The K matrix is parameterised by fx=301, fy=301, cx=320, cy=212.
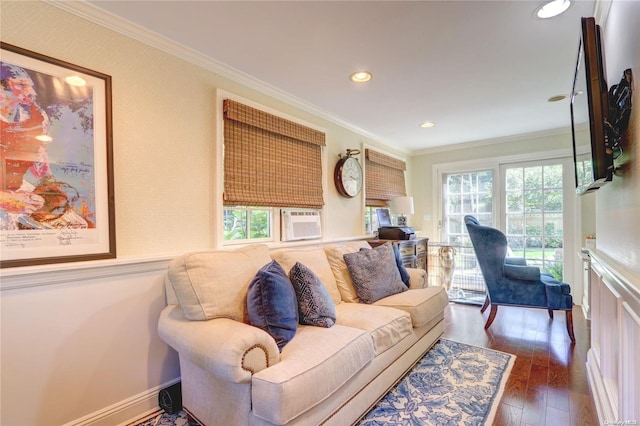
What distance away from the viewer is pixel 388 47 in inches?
81.0

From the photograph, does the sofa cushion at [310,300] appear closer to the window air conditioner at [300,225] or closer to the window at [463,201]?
the window air conditioner at [300,225]

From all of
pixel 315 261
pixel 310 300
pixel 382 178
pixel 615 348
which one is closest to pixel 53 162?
pixel 310 300

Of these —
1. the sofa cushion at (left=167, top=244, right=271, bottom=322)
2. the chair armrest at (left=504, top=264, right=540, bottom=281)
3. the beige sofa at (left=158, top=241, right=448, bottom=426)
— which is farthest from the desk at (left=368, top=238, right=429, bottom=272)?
the sofa cushion at (left=167, top=244, right=271, bottom=322)

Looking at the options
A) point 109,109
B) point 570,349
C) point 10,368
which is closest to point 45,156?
point 109,109

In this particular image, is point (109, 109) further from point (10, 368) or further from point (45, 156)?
point (10, 368)

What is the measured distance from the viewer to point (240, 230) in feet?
8.36

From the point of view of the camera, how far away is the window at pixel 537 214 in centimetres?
412

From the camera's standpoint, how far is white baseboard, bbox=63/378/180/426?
64.7 inches

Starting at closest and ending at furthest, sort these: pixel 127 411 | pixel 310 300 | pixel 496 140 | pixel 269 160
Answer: pixel 127 411
pixel 310 300
pixel 269 160
pixel 496 140

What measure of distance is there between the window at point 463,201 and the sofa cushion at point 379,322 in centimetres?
313

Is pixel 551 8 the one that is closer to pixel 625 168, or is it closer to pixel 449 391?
pixel 625 168

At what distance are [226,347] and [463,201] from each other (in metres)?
4.57

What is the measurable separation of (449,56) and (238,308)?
2.22 m

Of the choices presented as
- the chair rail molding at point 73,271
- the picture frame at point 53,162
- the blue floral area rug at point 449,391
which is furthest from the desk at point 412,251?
the picture frame at point 53,162
